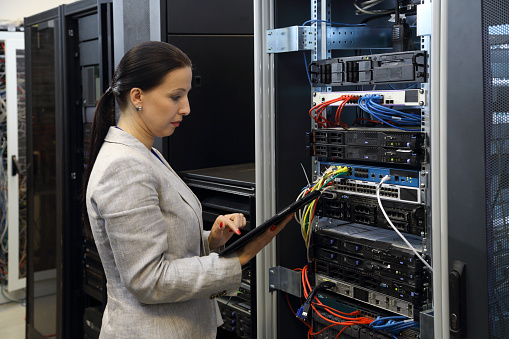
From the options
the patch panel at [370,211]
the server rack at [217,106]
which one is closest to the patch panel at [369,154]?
the patch panel at [370,211]

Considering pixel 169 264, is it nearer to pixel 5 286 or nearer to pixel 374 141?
pixel 374 141

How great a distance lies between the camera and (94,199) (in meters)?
1.26

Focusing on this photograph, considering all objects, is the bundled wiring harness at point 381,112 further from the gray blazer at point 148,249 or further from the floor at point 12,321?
the floor at point 12,321

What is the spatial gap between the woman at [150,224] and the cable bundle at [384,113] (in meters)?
0.57

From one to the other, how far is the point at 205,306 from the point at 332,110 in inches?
37.1

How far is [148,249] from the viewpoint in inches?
48.1

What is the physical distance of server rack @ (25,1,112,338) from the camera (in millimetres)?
3076

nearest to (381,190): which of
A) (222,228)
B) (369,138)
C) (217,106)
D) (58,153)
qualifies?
(369,138)

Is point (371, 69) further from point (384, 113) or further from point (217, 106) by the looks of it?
point (217, 106)

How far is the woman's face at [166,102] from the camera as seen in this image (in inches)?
52.2

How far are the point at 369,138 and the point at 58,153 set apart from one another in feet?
6.60

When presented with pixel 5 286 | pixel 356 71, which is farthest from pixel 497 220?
pixel 5 286

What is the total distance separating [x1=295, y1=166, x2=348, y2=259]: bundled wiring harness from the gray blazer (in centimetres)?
57

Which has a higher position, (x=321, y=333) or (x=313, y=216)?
(x=313, y=216)
